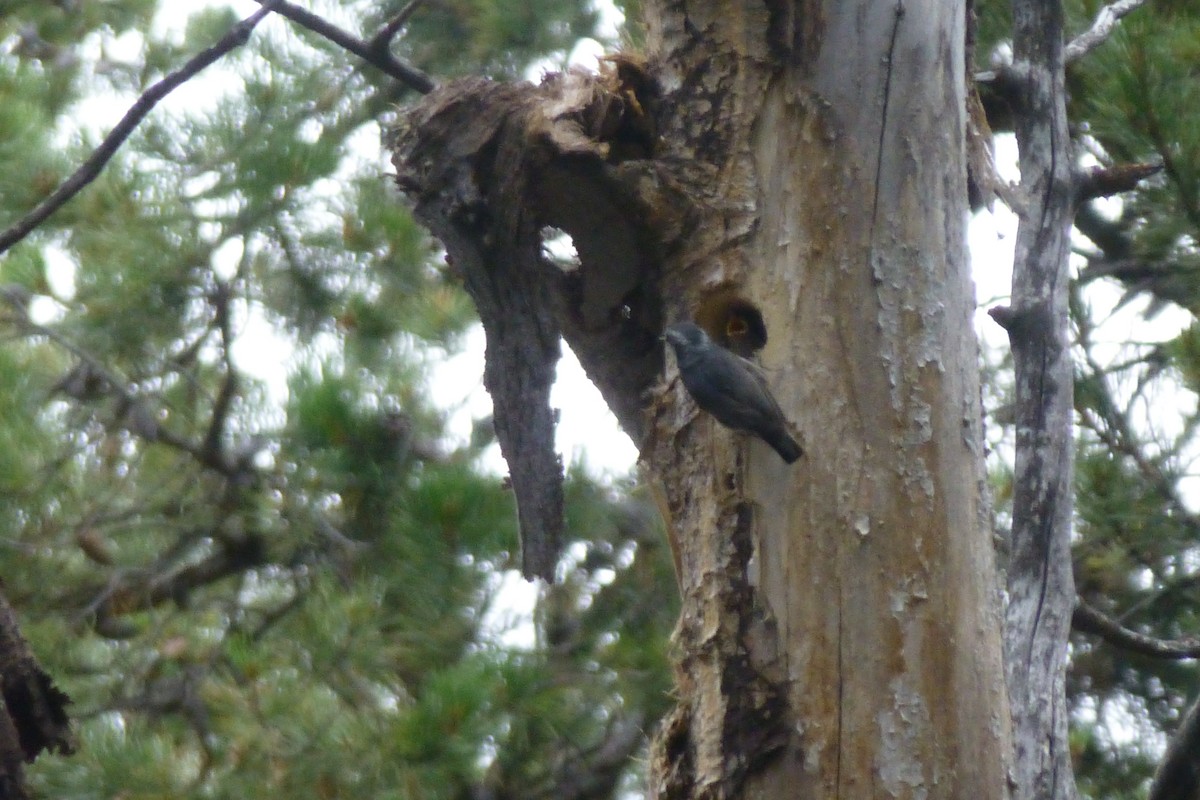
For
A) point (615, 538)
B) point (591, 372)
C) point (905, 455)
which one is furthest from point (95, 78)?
point (905, 455)

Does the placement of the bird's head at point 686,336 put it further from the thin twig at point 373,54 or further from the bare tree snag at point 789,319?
the thin twig at point 373,54

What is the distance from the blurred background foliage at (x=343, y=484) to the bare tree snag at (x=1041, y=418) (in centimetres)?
55

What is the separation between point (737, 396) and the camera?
5.89ft

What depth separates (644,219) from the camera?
2.00 metres

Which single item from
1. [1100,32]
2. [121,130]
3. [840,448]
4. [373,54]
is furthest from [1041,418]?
[121,130]

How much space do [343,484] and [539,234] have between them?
127cm

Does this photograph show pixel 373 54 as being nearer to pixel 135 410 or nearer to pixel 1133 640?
pixel 135 410

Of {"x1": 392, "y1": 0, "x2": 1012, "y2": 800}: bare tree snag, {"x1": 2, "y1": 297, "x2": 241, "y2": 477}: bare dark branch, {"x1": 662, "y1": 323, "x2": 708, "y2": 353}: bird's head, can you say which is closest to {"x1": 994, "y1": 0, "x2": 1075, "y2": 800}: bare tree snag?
{"x1": 392, "y1": 0, "x2": 1012, "y2": 800}: bare tree snag

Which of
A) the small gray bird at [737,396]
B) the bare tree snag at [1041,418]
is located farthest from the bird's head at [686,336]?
the bare tree snag at [1041,418]

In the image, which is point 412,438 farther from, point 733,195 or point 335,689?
point 733,195

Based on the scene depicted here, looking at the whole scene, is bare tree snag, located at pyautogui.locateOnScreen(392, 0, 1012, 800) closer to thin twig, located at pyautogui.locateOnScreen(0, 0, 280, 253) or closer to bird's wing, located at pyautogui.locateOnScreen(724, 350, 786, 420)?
bird's wing, located at pyautogui.locateOnScreen(724, 350, 786, 420)

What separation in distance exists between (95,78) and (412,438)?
2.01 m

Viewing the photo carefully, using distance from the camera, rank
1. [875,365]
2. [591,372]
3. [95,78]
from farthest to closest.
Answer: [95,78], [591,372], [875,365]

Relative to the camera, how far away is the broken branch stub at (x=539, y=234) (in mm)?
1971
